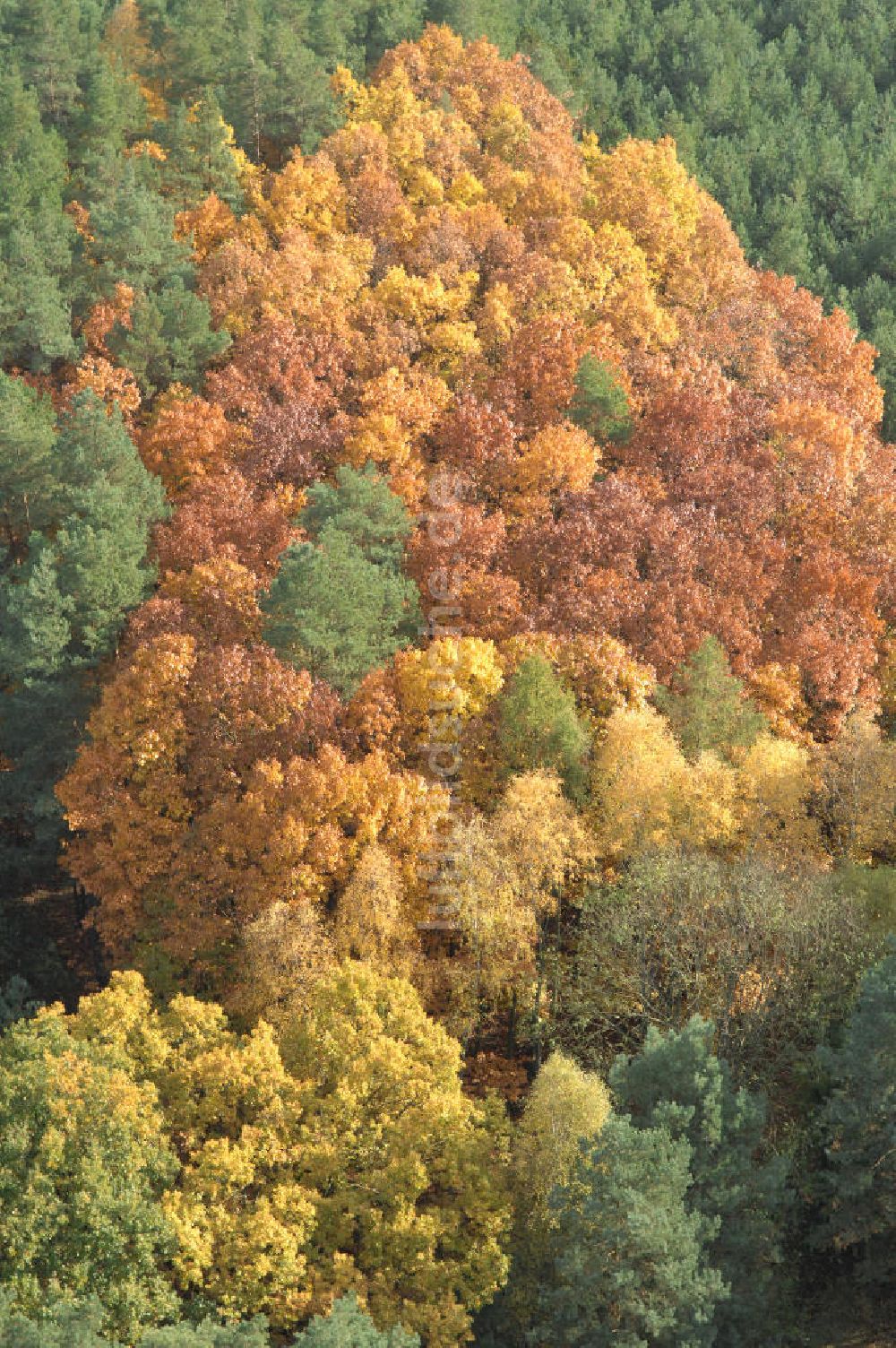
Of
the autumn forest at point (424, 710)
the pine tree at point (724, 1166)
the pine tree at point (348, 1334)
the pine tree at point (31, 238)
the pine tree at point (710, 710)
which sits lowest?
the pine tree at point (31, 238)

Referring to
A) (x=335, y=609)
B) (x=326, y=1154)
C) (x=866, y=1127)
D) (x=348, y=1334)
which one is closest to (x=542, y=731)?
(x=335, y=609)

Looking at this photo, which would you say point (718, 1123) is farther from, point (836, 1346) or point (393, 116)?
point (393, 116)

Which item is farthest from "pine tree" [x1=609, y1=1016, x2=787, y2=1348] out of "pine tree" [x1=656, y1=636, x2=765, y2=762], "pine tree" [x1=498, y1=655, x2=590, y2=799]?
"pine tree" [x1=656, y1=636, x2=765, y2=762]

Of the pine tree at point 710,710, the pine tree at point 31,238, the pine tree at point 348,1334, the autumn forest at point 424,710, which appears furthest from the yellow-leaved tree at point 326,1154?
the pine tree at point 31,238

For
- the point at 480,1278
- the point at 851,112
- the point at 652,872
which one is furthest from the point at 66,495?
the point at 851,112

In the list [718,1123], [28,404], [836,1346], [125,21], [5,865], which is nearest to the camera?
[718,1123]

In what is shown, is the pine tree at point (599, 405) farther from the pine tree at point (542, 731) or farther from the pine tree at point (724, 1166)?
the pine tree at point (724, 1166)

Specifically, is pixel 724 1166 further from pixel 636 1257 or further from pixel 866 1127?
pixel 866 1127

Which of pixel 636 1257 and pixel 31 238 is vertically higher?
pixel 636 1257
